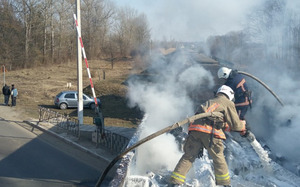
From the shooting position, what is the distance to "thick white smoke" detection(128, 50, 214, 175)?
5555mm

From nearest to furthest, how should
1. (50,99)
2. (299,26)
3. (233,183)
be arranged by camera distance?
(233,183)
(299,26)
(50,99)

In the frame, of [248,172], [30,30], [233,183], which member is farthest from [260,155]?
[30,30]

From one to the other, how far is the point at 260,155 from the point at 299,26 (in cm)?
680

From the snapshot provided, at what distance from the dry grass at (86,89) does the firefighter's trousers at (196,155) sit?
392 inches

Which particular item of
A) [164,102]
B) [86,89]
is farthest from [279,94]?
[86,89]

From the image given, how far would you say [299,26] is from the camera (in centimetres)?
1045

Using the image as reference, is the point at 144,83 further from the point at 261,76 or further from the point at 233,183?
the point at 233,183

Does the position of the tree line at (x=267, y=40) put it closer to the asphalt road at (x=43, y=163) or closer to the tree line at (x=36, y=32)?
the asphalt road at (x=43, y=163)

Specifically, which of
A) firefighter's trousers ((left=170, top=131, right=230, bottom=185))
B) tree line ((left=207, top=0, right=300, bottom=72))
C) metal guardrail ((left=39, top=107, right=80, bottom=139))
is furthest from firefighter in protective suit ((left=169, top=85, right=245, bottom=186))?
metal guardrail ((left=39, top=107, right=80, bottom=139))

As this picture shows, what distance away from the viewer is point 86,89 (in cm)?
2317

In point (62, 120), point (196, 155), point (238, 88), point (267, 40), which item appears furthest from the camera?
point (62, 120)

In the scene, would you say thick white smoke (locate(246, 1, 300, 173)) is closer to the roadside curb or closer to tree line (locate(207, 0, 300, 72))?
tree line (locate(207, 0, 300, 72))

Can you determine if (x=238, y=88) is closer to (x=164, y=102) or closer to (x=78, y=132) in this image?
(x=164, y=102)

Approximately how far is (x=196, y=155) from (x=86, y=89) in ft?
64.0
